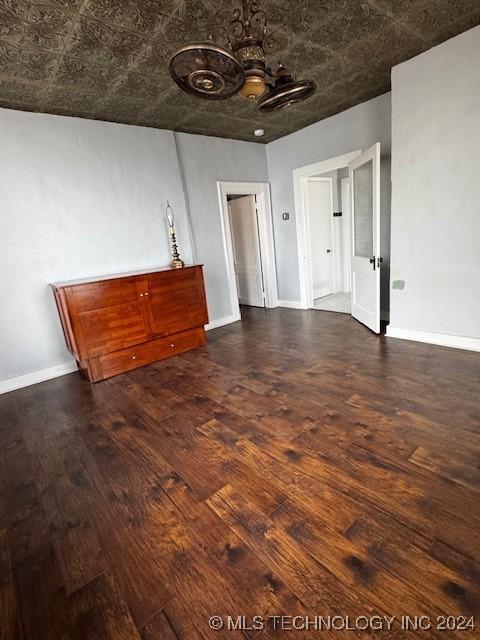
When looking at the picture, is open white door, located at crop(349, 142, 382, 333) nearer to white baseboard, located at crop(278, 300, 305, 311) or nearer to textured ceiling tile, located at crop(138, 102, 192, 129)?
white baseboard, located at crop(278, 300, 305, 311)

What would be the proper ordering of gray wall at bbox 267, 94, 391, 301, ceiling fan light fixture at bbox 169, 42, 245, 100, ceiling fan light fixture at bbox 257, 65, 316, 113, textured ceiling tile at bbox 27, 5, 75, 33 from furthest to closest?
gray wall at bbox 267, 94, 391, 301
textured ceiling tile at bbox 27, 5, 75, 33
ceiling fan light fixture at bbox 257, 65, 316, 113
ceiling fan light fixture at bbox 169, 42, 245, 100

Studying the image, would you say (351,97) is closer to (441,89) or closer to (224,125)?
(441,89)

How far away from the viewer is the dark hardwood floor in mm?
1158

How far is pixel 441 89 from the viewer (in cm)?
285

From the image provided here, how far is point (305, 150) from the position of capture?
4707 millimetres

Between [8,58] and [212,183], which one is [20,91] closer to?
[8,58]

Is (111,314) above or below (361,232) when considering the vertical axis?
below

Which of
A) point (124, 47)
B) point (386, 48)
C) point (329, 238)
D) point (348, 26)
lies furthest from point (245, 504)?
point (329, 238)

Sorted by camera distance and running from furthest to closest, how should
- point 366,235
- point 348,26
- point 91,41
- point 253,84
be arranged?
point 366,235 < point 348,26 < point 91,41 < point 253,84

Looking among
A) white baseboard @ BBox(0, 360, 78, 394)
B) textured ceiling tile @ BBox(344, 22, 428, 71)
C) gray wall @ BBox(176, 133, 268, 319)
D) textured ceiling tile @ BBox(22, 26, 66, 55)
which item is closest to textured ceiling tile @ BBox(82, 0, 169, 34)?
textured ceiling tile @ BBox(22, 26, 66, 55)

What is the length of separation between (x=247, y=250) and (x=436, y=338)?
3.57m

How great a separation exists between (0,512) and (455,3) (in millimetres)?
4409

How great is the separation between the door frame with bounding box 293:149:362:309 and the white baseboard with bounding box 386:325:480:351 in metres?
1.90

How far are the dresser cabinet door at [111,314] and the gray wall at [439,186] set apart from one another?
9.60 feet
